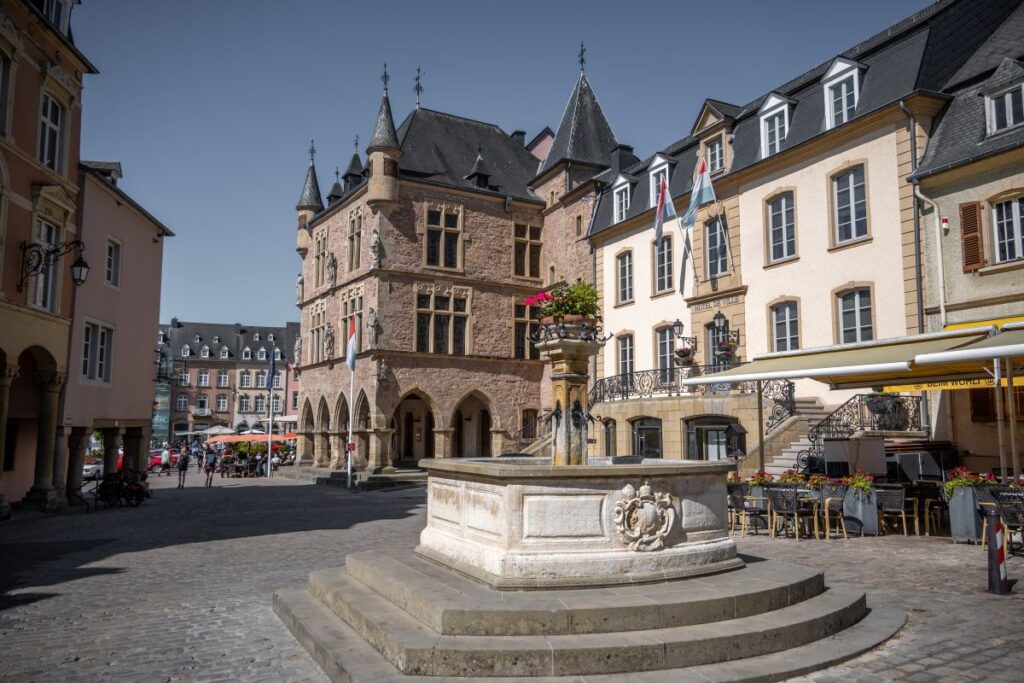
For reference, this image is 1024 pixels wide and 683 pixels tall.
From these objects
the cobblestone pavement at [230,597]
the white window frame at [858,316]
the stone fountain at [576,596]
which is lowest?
the cobblestone pavement at [230,597]

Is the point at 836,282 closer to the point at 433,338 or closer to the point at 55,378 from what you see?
the point at 433,338

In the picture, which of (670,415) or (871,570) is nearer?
(871,570)

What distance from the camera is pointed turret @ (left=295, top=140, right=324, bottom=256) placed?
38062 millimetres

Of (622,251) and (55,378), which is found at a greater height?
(622,251)

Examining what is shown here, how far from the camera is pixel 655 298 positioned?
966 inches

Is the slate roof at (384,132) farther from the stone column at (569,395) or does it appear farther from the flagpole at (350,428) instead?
the stone column at (569,395)

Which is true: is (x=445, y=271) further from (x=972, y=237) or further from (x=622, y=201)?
(x=972, y=237)

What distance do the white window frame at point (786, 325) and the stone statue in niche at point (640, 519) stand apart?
1401 centimetres

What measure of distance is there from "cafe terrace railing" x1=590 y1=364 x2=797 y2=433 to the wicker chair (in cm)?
→ 540

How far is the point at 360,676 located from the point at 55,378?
49.8 feet

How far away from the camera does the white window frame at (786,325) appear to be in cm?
1956

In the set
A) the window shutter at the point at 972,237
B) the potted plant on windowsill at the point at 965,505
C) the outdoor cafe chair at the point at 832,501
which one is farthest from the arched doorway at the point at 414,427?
the potted plant on windowsill at the point at 965,505

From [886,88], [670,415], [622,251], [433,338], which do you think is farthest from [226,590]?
[433,338]

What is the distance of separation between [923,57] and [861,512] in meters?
11.0
